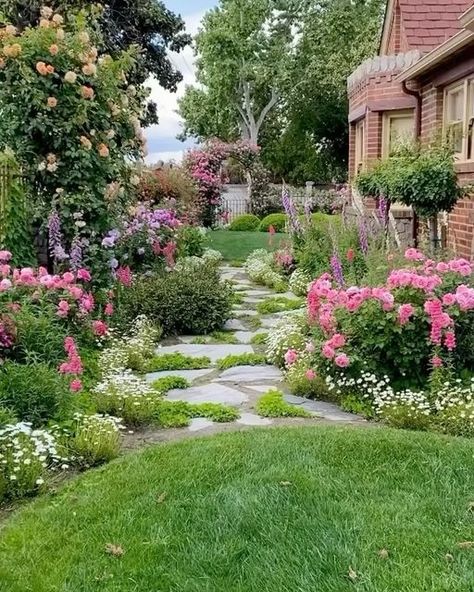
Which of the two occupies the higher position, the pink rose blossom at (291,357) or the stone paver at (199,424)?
the pink rose blossom at (291,357)

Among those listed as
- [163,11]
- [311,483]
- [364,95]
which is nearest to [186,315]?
[311,483]

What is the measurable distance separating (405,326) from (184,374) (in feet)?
6.24

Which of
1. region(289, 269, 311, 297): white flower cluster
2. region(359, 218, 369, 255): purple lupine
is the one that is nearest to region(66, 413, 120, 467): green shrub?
region(359, 218, 369, 255): purple lupine

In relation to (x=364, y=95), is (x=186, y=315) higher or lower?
lower

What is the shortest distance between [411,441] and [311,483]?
0.86 meters

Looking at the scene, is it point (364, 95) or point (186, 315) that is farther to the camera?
point (364, 95)

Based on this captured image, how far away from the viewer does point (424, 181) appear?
8.16m

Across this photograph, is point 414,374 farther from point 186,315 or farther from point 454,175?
point 454,175

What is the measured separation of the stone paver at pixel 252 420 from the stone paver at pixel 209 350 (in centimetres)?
160

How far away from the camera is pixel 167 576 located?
2.58 m

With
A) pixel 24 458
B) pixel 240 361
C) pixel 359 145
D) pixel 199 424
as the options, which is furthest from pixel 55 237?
pixel 359 145

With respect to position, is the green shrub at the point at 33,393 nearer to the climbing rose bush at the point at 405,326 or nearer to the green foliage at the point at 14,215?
the climbing rose bush at the point at 405,326

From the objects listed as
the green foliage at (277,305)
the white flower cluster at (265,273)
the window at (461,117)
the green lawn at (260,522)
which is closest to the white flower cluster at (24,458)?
the green lawn at (260,522)

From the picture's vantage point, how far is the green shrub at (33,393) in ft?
13.5
